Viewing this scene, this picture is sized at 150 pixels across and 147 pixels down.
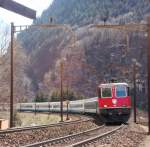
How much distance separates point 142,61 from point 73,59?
22.6 m

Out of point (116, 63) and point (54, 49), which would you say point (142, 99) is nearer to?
point (116, 63)

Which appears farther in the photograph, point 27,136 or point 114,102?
point 114,102

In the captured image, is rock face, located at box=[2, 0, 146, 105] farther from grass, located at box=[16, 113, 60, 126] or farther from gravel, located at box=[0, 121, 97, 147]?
gravel, located at box=[0, 121, 97, 147]

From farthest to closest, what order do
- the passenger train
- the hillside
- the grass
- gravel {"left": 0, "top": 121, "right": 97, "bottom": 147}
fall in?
the hillside, the grass, the passenger train, gravel {"left": 0, "top": 121, "right": 97, "bottom": 147}

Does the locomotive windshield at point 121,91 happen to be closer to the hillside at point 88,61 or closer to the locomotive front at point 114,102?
the locomotive front at point 114,102

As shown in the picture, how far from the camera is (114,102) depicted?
125 ft

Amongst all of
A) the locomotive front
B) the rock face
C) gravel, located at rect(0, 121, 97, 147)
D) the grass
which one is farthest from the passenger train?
the rock face

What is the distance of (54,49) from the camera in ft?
646

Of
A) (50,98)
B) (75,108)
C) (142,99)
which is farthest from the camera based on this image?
(142,99)

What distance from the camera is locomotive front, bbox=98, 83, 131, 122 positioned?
123ft

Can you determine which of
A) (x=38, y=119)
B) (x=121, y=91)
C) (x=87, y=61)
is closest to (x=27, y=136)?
(x=121, y=91)

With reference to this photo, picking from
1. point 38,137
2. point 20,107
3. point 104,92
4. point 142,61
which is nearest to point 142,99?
point 142,61

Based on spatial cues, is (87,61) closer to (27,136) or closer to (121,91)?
(121,91)

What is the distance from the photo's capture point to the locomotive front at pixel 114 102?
123 ft
